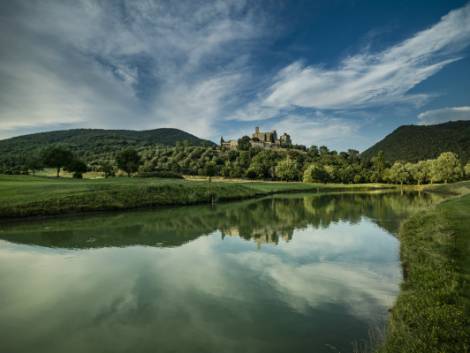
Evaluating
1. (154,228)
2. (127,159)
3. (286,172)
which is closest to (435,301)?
(154,228)

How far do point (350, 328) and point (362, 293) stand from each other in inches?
118

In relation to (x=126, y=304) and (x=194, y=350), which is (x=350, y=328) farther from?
(x=126, y=304)

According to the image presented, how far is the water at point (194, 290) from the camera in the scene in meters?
8.18

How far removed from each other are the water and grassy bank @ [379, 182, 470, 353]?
3.78ft

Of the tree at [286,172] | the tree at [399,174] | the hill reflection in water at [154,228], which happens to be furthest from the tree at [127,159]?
the tree at [399,174]

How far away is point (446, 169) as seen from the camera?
9106 centimetres

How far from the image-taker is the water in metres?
8.18

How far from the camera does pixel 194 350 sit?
24.9 feet

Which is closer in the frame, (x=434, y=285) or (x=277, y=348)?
(x=277, y=348)

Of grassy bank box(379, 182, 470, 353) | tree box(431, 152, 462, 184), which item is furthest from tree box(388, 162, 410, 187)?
grassy bank box(379, 182, 470, 353)

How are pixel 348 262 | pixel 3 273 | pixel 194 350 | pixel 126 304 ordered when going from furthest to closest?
pixel 348 262 → pixel 3 273 → pixel 126 304 → pixel 194 350

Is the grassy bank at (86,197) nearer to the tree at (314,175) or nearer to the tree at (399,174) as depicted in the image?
the tree at (314,175)

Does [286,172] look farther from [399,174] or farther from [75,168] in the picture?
[75,168]

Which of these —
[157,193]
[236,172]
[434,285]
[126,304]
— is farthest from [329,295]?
[236,172]
